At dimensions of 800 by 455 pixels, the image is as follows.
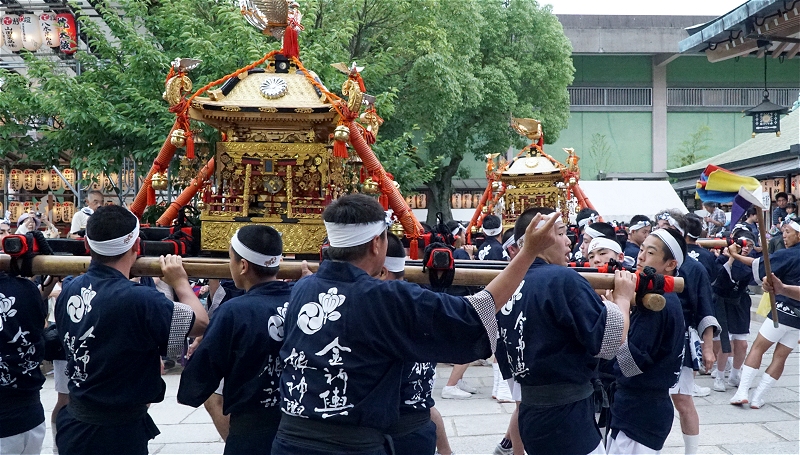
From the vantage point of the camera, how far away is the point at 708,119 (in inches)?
1129

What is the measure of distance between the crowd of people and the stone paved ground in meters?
1.26

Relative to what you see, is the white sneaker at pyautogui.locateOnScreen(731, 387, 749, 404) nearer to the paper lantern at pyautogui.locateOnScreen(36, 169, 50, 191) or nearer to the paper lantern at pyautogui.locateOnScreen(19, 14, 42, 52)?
the paper lantern at pyautogui.locateOnScreen(19, 14, 42, 52)

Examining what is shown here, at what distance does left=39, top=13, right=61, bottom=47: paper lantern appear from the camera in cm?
1452

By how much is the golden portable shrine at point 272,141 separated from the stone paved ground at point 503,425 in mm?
1840

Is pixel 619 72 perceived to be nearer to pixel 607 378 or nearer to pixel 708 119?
pixel 708 119

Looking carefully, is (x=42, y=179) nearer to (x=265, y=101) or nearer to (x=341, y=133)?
(x=265, y=101)

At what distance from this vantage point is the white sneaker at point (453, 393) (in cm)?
754

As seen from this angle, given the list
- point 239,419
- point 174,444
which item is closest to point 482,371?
point 174,444

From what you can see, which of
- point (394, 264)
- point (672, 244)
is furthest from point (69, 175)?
point (672, 244)

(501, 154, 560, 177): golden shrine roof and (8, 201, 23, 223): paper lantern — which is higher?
(501, 154, 560, 177): golden shrine roof

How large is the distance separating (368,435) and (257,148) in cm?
315

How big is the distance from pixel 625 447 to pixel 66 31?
43.5ft

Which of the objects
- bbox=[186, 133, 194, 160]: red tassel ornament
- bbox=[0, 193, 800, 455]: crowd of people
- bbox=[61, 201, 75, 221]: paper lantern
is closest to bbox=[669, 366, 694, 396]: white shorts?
bbox=[0, 193, 800, 455]: crowd of people

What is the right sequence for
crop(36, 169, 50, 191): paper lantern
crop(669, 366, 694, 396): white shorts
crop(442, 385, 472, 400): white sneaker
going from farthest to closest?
crop(36, 169, 50, 191): paper lantern
crop(442, 385, 472, 400): white sneaker
crop(669, 366, 694, 396): white shorts
